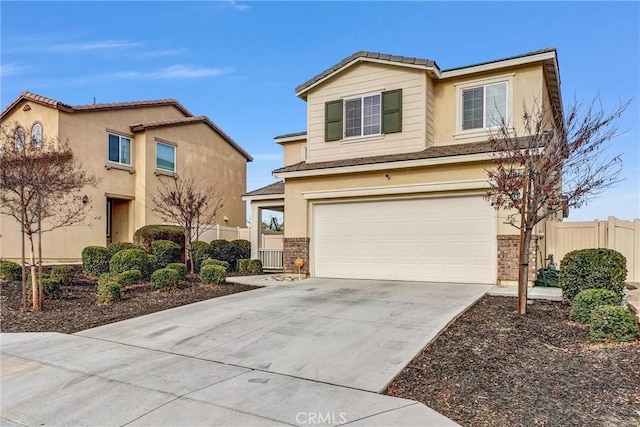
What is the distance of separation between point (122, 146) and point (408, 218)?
12.8 m

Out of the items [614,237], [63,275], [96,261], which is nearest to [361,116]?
[614,237]

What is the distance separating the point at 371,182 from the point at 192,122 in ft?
38.0

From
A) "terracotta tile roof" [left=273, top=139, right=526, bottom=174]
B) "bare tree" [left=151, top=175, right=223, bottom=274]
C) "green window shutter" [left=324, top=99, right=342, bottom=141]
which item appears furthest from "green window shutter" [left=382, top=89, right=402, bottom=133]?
"bare tree" [left=151, top=175, right=223, bottom=274]

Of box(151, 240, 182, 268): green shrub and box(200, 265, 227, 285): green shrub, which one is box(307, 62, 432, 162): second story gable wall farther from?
box(151, 240, 182, 268): green shrub

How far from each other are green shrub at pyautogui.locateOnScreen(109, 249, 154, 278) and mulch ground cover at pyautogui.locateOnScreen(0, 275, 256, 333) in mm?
605

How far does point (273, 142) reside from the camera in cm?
Result: 1961

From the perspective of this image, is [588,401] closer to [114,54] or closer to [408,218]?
[408,218]

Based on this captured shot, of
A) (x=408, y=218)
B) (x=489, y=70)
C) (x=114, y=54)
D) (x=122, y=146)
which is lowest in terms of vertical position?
(x=408, y=218)

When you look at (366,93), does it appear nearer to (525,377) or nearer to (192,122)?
(525,377)

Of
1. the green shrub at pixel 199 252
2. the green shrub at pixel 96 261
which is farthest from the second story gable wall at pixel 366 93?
the green shrub at pixel 96 261

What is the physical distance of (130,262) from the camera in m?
12.5

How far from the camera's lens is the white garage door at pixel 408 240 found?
36.2ft

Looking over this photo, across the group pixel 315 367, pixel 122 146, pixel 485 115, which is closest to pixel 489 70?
pixel 485 115

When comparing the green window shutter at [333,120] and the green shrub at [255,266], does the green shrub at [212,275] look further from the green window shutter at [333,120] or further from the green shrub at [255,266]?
the green window shutter at [333,120]
